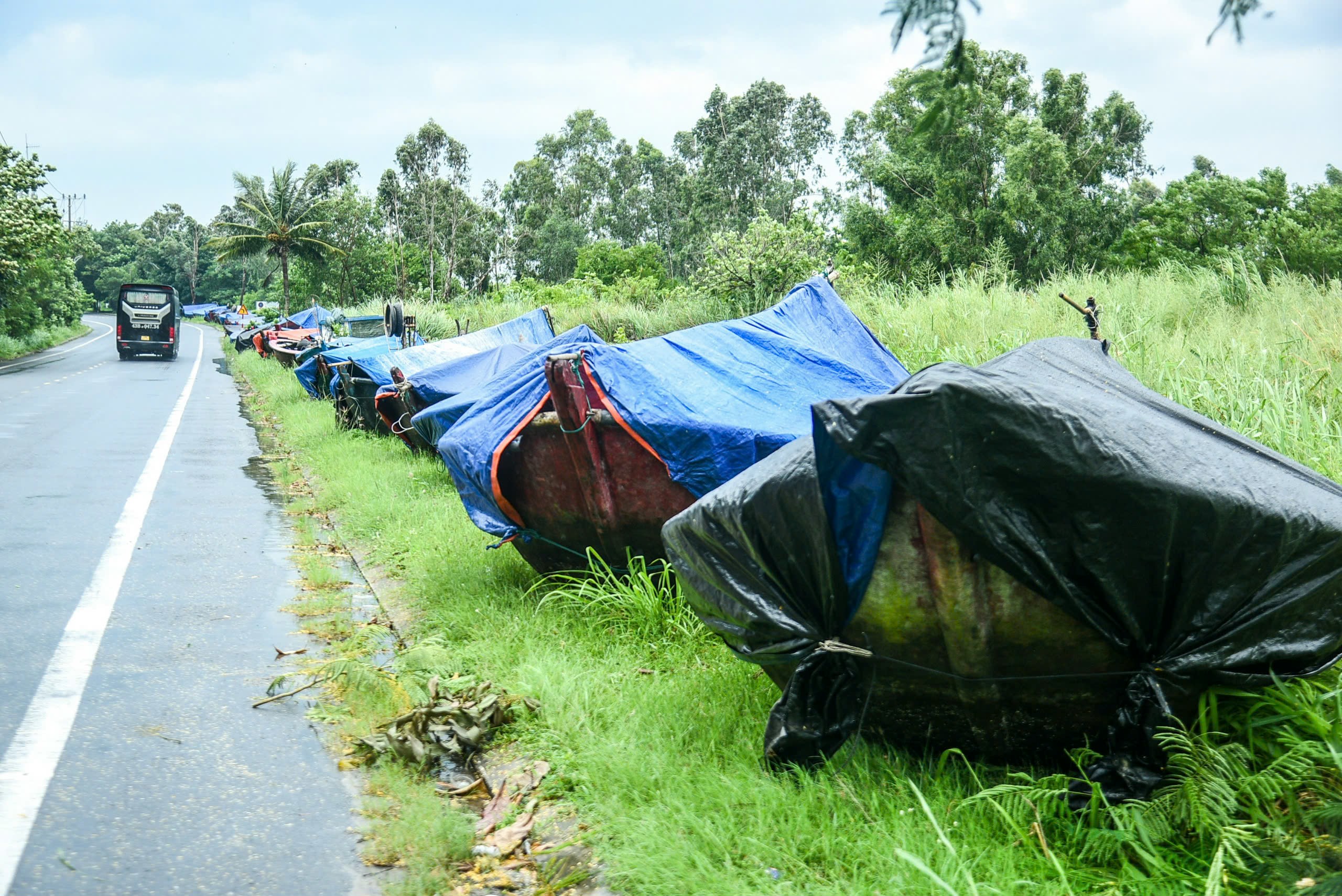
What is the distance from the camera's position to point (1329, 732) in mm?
2904

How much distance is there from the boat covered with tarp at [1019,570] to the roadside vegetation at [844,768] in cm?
15

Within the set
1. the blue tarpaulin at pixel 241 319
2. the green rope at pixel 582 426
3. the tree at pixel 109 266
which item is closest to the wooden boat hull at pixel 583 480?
the green rope at pixel 582 426

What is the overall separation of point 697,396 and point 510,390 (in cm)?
121

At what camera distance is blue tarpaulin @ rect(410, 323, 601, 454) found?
607 cm

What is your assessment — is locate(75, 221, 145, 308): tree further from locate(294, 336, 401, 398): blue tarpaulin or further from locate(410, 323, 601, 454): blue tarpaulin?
locate(410, 323, 601, 454): blue tarpaulin

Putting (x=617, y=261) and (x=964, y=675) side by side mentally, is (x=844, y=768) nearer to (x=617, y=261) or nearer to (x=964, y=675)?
(x=964, y=675)

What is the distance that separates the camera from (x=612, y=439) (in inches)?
221

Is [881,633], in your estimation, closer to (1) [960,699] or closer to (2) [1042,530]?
(1) [960,699]

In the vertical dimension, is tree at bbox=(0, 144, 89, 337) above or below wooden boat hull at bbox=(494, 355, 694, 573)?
above

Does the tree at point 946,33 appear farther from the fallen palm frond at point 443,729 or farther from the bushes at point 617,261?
the bushes at point 617,261

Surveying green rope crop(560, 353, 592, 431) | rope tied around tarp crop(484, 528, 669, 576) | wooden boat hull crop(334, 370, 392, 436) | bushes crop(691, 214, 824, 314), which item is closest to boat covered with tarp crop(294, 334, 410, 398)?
wooden boat hull crop(334, 370, 392, 436)

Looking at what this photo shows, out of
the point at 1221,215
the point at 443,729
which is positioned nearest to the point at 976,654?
the point at 443,729

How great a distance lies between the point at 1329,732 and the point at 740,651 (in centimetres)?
169

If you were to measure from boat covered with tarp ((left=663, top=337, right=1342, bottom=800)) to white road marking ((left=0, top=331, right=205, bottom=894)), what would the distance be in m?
2.47
